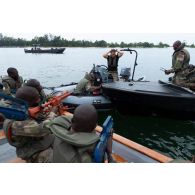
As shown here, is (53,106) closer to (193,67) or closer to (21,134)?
(21,134)

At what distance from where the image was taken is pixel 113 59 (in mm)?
8109

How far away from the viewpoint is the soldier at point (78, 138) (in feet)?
6.24

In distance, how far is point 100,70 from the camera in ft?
25.0

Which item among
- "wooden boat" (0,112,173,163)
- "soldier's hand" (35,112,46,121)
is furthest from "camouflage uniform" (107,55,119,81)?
"soldier's hand" (35,112,46,121)

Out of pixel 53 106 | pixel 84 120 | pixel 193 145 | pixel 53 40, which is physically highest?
pixel 84 120

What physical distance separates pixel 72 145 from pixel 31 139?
2.11 feet

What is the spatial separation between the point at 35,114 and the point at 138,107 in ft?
14.3

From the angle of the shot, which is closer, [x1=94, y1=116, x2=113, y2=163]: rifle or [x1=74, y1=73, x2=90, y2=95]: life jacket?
[x1=94, y1=116, x2=113, y2=163]: rifle

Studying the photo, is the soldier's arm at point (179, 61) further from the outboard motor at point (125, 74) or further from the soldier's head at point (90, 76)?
the outboard motor at point (125, 74)

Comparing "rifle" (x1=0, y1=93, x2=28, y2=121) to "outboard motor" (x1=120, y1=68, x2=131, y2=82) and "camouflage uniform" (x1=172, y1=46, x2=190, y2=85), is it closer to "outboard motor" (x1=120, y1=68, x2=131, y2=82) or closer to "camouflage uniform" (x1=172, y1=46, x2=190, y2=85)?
"camouflage uniform" (x1=172, y1=46, x2=190, y2=85)

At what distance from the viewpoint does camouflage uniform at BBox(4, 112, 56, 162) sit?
2.27m

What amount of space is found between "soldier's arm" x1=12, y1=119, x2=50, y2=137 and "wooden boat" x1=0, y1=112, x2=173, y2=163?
84cm

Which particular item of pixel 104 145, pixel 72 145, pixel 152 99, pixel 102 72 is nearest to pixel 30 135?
pixel 72 145
